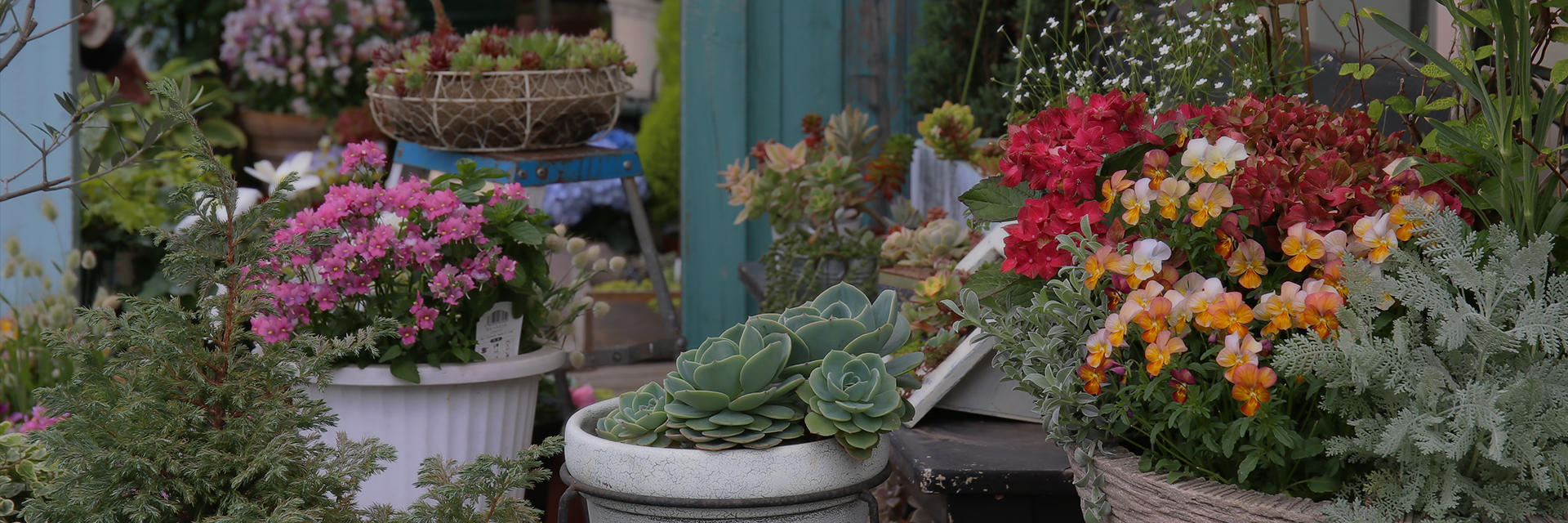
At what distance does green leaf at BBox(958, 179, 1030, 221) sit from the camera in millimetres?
1117

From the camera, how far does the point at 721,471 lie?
1064 mm

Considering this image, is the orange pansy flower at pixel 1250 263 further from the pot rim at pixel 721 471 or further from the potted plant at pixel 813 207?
the potted plant at pixel 813 207

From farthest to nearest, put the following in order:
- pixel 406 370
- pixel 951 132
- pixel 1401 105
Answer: pixel 951 132, pixel 406 370, pixel 1401 105

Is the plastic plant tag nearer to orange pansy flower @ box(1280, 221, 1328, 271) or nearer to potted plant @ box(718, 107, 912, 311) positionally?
potted plant @ box(718, 107, 912, 311)

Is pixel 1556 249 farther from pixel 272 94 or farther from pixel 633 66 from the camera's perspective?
pixel 272 94

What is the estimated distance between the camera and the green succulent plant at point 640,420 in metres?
1.12

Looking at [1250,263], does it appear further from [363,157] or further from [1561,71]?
[363,157]

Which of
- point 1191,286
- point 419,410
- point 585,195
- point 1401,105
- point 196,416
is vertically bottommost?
point 585,195

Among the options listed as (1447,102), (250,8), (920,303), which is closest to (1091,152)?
(1447,102)

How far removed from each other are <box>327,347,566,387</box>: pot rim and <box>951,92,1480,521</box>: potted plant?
2.89ft

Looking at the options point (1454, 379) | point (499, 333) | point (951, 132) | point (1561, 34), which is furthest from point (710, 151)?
point (1454, 379)

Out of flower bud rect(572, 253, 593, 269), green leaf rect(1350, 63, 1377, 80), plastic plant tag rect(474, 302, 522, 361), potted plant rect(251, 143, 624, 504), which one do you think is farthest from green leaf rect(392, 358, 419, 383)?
green leaf rect(1350, 63, 1377, 80)

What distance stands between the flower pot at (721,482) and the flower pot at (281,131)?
3.36 meters

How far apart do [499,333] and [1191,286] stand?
1122mm
